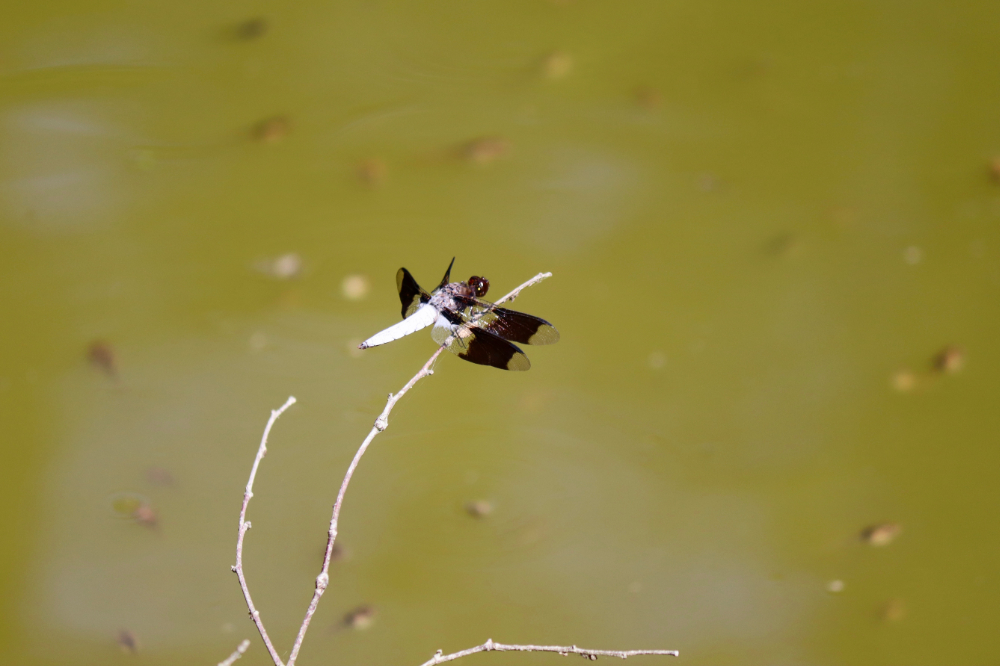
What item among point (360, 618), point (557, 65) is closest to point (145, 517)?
point (360, 618)

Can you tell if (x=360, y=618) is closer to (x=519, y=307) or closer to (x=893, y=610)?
(x=519, y=307)

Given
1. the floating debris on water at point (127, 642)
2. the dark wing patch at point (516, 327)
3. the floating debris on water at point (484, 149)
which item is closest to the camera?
the dark wing patch at point (516, 327)

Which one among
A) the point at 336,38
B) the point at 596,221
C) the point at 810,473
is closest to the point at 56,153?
the point at 336,38

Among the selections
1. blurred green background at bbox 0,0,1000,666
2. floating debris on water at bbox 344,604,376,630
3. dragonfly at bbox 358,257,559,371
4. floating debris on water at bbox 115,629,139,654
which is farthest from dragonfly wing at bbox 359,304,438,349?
floating debris on water at bbox 115,629,139,654

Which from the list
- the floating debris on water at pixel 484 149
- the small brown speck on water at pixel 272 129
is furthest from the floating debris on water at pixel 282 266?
the floating debris on water at pixel 484 149

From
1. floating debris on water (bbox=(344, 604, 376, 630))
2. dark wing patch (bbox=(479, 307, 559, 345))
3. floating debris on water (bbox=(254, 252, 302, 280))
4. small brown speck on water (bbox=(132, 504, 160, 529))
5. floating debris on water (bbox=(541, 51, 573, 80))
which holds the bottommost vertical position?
floating debris on water (bbox=(344, 604, 376, 630))

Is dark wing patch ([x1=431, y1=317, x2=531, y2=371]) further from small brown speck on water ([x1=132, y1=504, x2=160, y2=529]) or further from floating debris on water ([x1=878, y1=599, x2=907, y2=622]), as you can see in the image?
floating debris on water ([x1=878, y1=599, x2=907, y2=622])

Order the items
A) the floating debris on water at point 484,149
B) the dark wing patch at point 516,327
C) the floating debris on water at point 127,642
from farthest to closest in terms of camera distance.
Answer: the floating debris on water at point 484,149, the floating debris on water at point 127,642, the dark wing patch at point 516,327

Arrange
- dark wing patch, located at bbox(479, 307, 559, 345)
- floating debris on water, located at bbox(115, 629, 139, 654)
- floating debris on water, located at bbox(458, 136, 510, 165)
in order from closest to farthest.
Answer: dark wing patch, located at bbox(479, 307, 559, 345) → floating debris on water, located at bbox(115, 629, 139, 654) → floating debris on water, located at bbox(458, 136, 510, 165)

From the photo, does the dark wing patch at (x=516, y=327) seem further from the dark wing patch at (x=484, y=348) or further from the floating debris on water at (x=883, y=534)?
the floating debris on water at (x=883, y=534)
